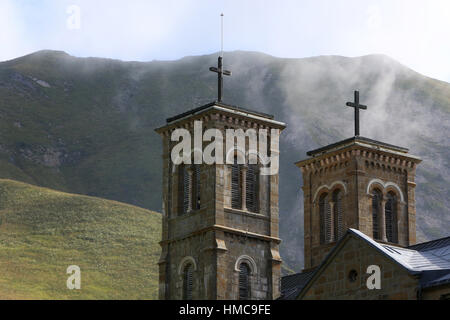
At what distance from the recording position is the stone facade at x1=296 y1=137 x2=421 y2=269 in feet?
202

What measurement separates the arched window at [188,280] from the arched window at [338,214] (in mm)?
9641

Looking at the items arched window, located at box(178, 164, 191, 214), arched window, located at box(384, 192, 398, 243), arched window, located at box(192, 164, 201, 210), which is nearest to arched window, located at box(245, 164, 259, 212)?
arched window, located at box(192, 164, 201, 210)

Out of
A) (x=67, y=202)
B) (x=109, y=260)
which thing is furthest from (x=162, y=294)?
(x=67, y=202)

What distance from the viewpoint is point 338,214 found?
6300 centimetres

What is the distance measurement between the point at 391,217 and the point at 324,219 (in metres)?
3.83

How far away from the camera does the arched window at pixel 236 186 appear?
57.6 meters

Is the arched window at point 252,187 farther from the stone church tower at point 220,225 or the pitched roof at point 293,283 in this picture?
the pitched roof at point 293,283

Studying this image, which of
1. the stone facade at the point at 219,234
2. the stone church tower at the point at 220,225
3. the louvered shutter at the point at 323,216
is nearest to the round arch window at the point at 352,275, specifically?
the stone facade at the point at 219,234

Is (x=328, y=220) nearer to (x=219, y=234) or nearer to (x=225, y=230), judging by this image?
(x=225, y=230)
